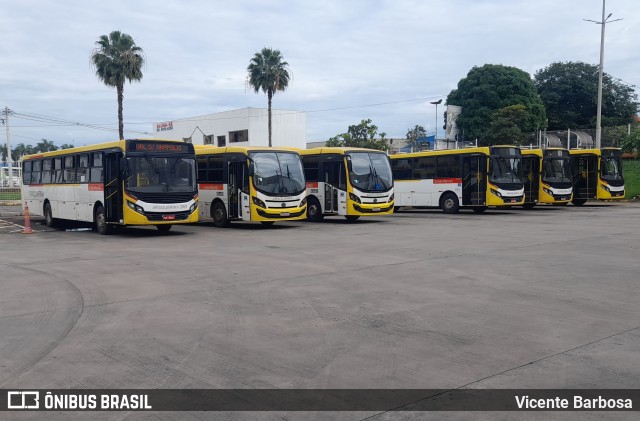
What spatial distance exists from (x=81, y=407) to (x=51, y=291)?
17.0 feet

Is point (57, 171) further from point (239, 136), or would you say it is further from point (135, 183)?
point (239, 136)

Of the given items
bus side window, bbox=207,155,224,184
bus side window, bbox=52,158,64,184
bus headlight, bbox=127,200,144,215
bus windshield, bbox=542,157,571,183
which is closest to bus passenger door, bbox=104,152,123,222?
bus headlight, bbox=127,200,144,215

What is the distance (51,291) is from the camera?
9.20 metres

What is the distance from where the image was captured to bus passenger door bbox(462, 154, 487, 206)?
88.5 feet

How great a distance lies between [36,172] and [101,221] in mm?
7175

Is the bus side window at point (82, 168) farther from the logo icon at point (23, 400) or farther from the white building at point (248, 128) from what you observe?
the white building at point (248, 128)

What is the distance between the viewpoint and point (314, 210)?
80.3ft

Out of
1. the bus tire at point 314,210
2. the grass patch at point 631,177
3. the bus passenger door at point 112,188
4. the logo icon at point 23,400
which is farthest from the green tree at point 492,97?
the logo icon at point 23,400

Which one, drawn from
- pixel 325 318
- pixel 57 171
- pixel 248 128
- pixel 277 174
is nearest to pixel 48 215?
pixel 57 171

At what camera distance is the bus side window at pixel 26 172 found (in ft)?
82.5

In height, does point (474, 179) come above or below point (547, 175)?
below

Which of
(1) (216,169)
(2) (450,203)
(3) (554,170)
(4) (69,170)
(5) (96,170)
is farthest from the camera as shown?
(3) (554,170)

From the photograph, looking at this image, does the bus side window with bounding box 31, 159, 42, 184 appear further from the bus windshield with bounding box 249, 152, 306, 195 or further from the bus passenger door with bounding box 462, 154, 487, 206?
the bus passenger door with bounding box 462, 154, 487, 206

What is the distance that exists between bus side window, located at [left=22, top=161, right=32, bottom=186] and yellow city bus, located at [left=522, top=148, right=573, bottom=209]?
2332 cm
